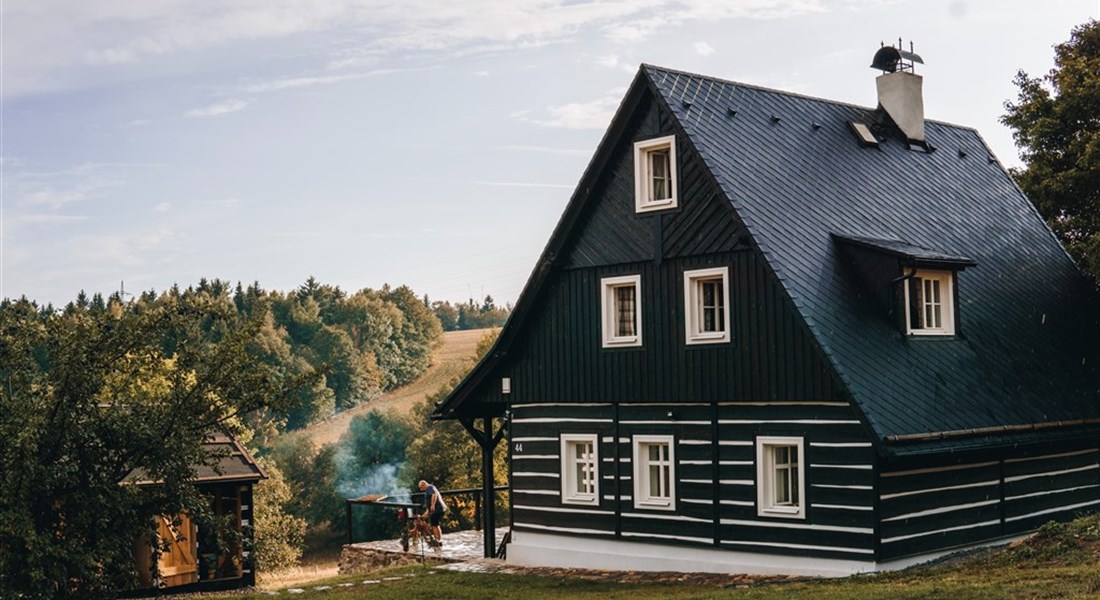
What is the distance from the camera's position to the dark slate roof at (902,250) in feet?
62.9

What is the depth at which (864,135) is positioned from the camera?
79.2ft

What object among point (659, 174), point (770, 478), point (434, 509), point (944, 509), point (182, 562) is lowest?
point (182, 562)

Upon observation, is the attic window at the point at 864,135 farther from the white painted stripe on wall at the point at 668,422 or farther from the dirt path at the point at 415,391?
the dirt path at the point at 415,391

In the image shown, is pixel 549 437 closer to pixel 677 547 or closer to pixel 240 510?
pixel 677 547

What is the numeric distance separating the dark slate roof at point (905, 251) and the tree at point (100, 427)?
8.82m

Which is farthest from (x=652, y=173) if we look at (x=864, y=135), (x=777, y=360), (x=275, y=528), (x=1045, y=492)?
(x=275, y=528)

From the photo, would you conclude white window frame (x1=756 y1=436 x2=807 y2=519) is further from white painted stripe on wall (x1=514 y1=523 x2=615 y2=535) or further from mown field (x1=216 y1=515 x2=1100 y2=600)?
white painted stripe on wall (x1=514 y1=523 x2=615 y2=535)

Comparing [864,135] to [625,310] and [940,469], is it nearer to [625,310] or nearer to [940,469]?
[625,310]

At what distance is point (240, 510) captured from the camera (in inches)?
1141

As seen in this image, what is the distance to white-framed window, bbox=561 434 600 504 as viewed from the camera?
73.2ft

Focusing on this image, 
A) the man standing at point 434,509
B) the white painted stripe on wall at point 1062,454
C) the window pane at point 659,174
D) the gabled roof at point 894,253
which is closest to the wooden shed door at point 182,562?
the man standing at point 434,509

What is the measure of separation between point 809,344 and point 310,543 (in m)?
50.9

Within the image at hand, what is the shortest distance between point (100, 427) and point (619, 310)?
30.4ft

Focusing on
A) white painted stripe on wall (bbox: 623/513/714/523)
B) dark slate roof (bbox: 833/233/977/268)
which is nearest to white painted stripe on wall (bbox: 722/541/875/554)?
white painted stripe on wall (bbox: 623/513/714/523)
